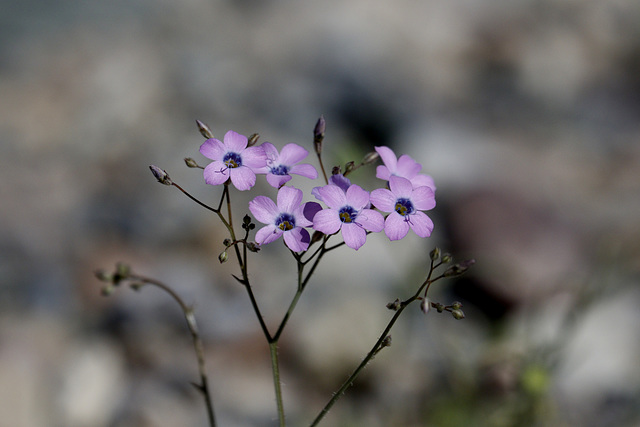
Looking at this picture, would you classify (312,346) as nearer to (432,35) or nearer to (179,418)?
(179,418)

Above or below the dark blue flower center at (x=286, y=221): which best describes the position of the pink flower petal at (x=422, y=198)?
above

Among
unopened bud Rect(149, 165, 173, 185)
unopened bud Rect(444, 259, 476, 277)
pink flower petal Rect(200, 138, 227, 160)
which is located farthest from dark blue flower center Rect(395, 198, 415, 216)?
unopened bud Rect(149, 165, 173, 185)

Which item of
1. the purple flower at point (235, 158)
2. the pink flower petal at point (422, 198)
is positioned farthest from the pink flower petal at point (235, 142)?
the pink flower petal at point (422, 198)

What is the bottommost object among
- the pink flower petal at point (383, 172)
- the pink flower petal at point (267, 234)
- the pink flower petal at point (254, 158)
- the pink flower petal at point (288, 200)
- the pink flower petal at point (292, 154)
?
the pink flower petal at point (267, 234)

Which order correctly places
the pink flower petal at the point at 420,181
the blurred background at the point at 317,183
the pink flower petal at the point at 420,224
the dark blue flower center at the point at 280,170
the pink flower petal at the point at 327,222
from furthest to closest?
the blurred background at the point at 317,183, the pink flower petal at the point at 420,181, the dark blue flower center at the point at 280,170, the pink flower petal at the point at 420,224, the pink flower petal at the point at 327,222

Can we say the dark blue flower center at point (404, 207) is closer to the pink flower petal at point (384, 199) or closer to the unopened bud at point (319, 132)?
the pink flower petal at point (384, 199)

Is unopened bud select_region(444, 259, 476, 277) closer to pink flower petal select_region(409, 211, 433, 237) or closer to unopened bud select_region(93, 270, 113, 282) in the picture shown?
pink flower petal select_region(409, 211, 433, 237)

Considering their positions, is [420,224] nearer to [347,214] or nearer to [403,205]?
[403,205]
